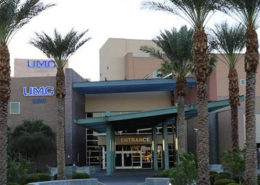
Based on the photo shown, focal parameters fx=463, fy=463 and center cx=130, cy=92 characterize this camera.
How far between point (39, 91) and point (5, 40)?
28.6m

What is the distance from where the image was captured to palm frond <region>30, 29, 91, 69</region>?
30.2 m

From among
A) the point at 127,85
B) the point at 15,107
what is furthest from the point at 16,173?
the point at 127,85

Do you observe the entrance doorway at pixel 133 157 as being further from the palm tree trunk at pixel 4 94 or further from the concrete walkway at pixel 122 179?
the palm tree trunk at pixel 4 94

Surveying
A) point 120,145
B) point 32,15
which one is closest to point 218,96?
point 120,145

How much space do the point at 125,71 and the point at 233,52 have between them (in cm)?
3865

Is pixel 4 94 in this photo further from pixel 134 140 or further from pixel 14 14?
pixel 134 140

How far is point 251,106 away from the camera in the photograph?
20.5 meters

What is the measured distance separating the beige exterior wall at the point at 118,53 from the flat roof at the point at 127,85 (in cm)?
1508

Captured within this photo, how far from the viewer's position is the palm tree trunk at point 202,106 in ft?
66.9

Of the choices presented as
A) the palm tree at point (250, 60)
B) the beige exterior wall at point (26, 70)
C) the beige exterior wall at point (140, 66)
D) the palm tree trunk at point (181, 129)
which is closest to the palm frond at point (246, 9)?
the palm tree at point (250, 60)

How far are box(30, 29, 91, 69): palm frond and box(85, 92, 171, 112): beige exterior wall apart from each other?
26.4 m

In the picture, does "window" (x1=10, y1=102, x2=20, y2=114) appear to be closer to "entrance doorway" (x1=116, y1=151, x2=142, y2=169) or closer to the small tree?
the small tree

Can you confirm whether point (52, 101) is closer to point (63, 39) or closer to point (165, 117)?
point (165, 117)

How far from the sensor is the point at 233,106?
1222 inches
